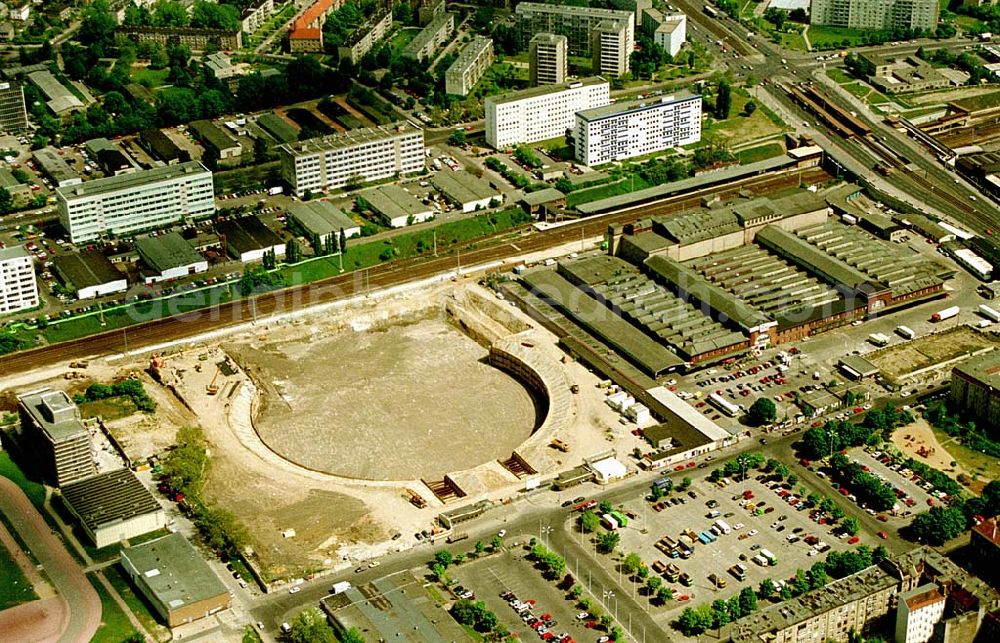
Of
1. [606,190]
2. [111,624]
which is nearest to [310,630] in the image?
[111,624]

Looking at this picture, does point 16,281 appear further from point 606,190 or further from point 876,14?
point 876,14

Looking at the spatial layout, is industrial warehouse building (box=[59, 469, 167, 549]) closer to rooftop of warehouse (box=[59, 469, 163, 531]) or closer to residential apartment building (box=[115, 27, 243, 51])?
rooftop of warehouse (box=[59, 469, 163, 531])

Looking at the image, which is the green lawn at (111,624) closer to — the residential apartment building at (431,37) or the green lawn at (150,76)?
the green lawn at (150,76)

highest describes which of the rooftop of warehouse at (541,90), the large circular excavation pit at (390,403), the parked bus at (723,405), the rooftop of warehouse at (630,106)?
the rooftop of warehouse at (541,90)

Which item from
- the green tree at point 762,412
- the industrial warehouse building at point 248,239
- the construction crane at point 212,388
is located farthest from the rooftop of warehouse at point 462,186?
the green tree at point 762,412

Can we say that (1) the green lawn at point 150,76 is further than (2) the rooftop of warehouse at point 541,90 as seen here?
Yes

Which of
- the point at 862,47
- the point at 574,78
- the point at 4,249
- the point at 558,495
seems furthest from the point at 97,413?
the point at 862,47

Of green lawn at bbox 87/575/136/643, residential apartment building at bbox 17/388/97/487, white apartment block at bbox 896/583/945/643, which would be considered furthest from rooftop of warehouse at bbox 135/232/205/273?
white apartment block at bbox 896/583/945/643
